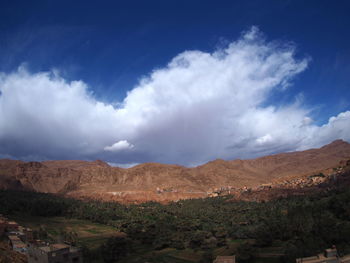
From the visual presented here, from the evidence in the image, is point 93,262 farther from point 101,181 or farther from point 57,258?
point 101,181

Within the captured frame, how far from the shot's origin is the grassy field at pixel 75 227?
55.1m

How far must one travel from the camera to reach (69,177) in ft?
510

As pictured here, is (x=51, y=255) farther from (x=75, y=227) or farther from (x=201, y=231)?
(x=75, y=227)

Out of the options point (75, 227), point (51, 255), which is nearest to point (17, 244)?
point (51, 255)

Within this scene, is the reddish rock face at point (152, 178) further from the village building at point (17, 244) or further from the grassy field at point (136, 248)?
the village building at point (17, 244)

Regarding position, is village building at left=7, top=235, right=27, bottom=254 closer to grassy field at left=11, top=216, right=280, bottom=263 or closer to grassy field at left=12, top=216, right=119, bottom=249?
grassy field at left=11, top=216, right=280, bottom=263

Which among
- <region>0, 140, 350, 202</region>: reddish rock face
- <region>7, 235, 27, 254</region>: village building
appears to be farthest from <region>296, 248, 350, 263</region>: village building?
<region>0, 140, 350, 202</region>: reddish rock face

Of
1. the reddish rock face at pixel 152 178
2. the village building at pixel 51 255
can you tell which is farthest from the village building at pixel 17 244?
the reddish rock face at pixel 152 178

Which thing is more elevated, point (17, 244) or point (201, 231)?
point (17, 244)

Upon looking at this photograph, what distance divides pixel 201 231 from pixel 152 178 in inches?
3771

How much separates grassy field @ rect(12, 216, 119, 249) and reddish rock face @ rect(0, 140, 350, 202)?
42.3 metres

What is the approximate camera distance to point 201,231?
2032 inches

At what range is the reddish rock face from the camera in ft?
400

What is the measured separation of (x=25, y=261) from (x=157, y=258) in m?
19.3
